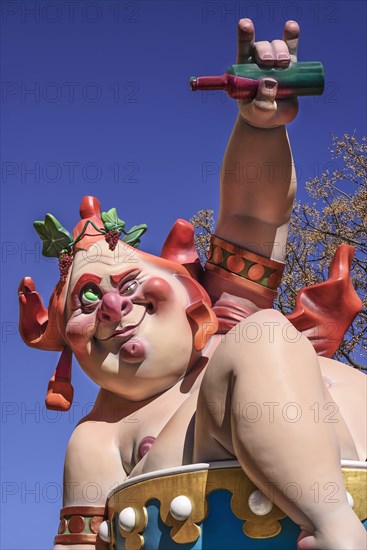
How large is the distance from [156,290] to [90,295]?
0.70ft

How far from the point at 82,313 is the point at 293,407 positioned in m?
0.91

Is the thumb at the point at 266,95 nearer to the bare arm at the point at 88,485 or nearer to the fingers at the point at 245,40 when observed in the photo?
the fingers at the point at 245,40

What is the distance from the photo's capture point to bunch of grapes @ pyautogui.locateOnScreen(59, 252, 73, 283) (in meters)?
2.77

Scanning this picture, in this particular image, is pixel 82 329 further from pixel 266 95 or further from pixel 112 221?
pixel 266 95

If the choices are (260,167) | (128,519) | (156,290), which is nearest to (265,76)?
(260,167)

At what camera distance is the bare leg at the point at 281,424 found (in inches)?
74.5

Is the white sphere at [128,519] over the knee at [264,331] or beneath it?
beneath

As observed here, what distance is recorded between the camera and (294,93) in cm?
236

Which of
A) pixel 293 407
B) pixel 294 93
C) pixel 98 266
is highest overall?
pixel 294 93

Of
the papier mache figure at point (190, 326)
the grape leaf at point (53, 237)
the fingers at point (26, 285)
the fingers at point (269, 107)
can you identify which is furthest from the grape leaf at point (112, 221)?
the fingers at point (269, 107)

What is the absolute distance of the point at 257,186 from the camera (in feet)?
8.55

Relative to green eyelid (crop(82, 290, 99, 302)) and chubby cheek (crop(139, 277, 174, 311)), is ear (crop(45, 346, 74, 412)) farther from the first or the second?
chubby cheek (crop(139, 277, 174, 311))

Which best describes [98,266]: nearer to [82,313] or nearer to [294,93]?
[82,313]

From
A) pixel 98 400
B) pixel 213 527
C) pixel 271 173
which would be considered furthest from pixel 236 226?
pixel 213 527
